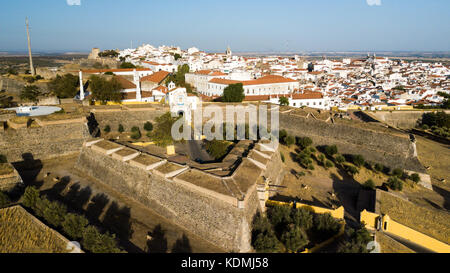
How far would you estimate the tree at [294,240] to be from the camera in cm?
→ 773

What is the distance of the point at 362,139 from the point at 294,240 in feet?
36.9

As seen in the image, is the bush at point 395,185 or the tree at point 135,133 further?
the tree at point 135,133

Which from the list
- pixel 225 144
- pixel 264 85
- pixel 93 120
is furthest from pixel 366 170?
pixel 264 85

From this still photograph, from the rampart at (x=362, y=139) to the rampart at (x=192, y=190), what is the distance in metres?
6.78

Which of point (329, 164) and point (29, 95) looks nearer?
point (329, 164)

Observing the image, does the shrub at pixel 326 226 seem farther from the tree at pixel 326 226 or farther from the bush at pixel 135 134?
the bush at pixel 135 134

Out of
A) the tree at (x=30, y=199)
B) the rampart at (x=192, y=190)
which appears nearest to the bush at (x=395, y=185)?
the rampart at (x=192, y=190)

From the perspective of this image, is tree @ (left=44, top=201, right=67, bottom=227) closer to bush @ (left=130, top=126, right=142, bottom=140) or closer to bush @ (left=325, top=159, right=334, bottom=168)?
bush @ (left=130, top=126, right=142, bottom=140)

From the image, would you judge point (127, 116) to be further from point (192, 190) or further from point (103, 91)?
point (192, 190)

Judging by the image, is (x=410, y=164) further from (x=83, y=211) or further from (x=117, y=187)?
(x=83, y=211)

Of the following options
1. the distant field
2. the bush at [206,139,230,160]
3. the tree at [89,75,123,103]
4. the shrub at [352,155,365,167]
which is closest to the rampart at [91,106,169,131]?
the tree at [89,75,123,103]

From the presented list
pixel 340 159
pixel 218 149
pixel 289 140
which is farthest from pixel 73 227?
pixel 340 159

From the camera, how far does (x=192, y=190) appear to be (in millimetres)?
9203

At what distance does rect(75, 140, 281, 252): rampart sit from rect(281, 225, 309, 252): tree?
1.09m
